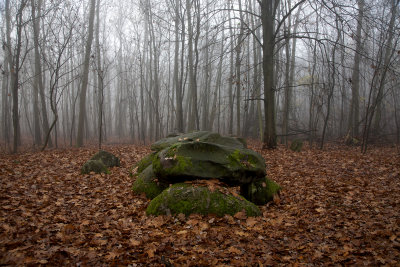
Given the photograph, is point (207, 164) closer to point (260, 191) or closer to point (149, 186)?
point (260, 191)

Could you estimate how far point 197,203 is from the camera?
15.3ft

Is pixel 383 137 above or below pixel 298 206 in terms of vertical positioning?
above

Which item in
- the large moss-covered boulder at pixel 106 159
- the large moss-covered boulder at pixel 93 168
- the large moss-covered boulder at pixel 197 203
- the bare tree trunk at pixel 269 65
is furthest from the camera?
the bare tree trunk at pixel 269 65

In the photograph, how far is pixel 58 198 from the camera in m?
5.44

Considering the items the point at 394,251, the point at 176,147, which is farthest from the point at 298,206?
the point at 176,147

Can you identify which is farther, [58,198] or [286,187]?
[286,187]

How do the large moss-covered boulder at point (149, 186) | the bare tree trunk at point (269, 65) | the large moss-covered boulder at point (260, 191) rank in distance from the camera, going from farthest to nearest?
the bare tree trunk at point (269, 65) → the large moss-covered boulder at point (149, 186) → the large moss-covered boulder at point (260, 191)

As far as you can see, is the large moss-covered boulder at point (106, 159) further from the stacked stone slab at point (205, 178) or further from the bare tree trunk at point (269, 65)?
the bare tree trunk at point (269, 65)

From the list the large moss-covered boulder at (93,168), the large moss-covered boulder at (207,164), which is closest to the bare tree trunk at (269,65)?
the large moss-covered boulder at (207,164)

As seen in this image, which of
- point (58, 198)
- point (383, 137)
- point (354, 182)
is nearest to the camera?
point (58, 198)

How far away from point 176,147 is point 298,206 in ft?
9.27

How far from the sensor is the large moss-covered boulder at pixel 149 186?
5941 mm

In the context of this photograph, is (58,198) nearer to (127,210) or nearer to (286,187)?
(127,210)

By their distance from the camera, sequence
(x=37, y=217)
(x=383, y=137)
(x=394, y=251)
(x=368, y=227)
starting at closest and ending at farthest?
(x=394, y=251) → (x=368, y=227) → (x=37, y=217) → (x=383, y=137)
